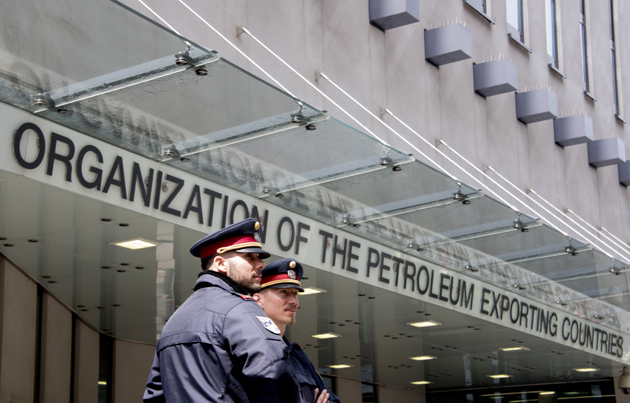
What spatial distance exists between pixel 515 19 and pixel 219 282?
16.8m

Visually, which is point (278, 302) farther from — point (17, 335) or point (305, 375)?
point (17, 335)

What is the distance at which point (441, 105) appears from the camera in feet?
49.3

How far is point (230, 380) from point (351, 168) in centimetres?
595

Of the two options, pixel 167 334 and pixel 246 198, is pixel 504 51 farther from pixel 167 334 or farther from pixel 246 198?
pixel 167 334

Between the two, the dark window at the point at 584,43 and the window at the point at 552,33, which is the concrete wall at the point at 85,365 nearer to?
the window at the point at 552,33

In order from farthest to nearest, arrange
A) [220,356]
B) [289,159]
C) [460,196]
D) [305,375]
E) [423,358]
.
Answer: [423,358], [460,196], [289,159], [305,375], [220,356]

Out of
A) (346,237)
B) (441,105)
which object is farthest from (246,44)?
(441,105)

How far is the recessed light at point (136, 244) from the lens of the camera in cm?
863

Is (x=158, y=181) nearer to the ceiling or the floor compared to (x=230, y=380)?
nearer to the ceiling

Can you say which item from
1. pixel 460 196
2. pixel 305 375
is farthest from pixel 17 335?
pixel 305 375

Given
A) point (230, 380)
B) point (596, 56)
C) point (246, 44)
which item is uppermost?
point (596, 56)

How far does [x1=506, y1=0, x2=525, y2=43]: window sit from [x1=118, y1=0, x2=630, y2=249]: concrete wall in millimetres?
155

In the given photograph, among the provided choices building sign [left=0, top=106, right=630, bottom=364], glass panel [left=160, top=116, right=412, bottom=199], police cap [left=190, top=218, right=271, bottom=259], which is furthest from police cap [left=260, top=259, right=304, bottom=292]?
glass panel [left=160, top=116, right=412, bottom=199]

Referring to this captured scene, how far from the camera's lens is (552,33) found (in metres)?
20.3
